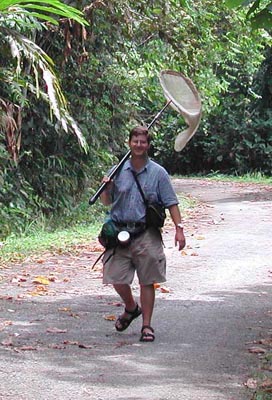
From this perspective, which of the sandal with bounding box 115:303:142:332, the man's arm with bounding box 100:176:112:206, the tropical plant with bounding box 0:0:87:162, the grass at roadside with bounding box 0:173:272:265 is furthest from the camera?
the grass at roadside with bounding box 0:173:272:265

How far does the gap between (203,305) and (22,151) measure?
23.6 ft

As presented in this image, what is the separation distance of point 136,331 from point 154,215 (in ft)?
3.72

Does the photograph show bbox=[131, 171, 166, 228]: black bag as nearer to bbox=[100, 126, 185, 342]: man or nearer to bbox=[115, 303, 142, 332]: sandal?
bbox=[100, 126, 185, 342]: man

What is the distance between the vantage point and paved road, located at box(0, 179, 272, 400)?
6.42m

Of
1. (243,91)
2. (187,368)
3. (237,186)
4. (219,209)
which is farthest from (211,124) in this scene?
(187,368)

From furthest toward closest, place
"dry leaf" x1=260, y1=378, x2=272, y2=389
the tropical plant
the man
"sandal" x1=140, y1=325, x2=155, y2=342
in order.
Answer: the tropical plant, the man, "sandal" x1=140, y1=325, x2=155, y2=342, "dry leaf" x1=260, y1=378, x2=272, y2=389

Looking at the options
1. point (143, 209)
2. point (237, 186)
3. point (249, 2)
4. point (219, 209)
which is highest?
point (249, 2)

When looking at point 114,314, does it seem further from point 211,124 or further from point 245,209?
point 211,124

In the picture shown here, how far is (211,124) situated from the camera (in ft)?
114

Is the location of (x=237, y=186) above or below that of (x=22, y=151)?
below

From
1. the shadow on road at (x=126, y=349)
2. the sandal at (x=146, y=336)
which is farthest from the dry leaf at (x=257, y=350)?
the sandal at (x=146, y=336)

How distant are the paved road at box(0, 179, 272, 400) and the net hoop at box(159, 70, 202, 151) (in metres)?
1.73

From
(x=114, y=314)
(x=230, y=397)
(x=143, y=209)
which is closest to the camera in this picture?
(x=230, y=397)

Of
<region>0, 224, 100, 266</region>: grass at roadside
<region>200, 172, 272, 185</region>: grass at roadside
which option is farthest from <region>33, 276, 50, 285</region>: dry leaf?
<region>200, 172, 272, 185</region>: grass at roadside
